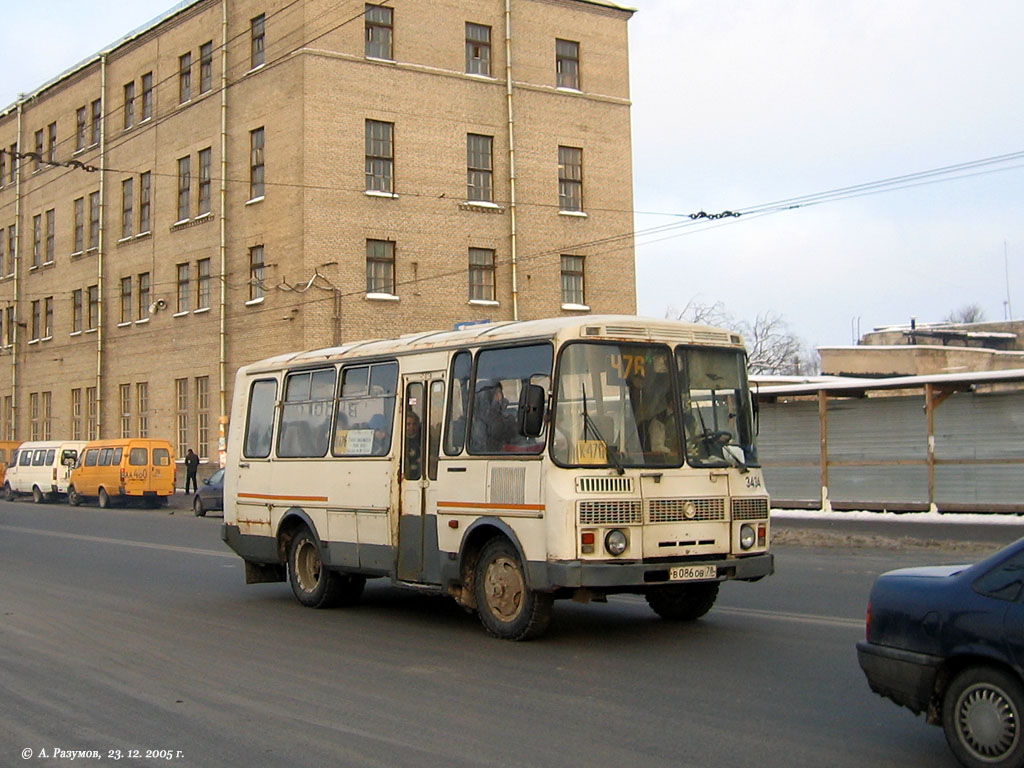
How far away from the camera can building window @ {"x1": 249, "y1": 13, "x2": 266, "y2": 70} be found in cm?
4272

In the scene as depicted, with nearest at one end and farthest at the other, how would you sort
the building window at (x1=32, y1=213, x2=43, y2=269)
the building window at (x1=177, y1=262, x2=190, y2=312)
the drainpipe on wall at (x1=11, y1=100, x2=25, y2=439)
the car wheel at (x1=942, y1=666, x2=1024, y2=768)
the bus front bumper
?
the car wheel at (x1=942, y1=666, x2=1024, y2=768), the bus front bumper, the building window at (x1=177, y1=262, x2=190, y2=312), the building window at (x1=32, y1=213, x2=43, y2=269), the drainpipe on wall at (x1=11, y1=100, x2=25, y2=439)

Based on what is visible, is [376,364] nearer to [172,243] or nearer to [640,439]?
[640,439]

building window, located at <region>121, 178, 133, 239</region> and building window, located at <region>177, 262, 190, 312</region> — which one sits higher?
building window, located at <region>121, 178, 133, 239</region>

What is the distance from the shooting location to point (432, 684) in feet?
29.0

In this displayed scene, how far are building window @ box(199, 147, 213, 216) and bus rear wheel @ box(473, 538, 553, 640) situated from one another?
37013mm

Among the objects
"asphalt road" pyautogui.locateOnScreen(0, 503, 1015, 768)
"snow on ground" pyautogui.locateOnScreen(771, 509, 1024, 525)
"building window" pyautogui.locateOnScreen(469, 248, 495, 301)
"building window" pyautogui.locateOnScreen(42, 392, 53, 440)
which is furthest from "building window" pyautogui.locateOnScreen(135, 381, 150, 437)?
"asphalt road" pyautogui.locateOnScreen(0, 503, 1015, 768)

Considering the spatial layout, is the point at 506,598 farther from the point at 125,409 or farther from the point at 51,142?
the point at 51,142

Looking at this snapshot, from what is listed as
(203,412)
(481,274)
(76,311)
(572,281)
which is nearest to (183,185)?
(203,412)

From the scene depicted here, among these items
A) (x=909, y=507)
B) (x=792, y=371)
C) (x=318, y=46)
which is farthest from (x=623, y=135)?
(x=792, y=371)

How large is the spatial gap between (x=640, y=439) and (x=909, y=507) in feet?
49.8

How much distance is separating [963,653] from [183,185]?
44178mm

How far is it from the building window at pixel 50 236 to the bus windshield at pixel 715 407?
51719 mm

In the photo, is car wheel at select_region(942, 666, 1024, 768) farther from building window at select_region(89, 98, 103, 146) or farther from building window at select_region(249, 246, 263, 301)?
building window at select_region(89, 98, 103, 146)

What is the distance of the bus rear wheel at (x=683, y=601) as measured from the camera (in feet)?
37.5
